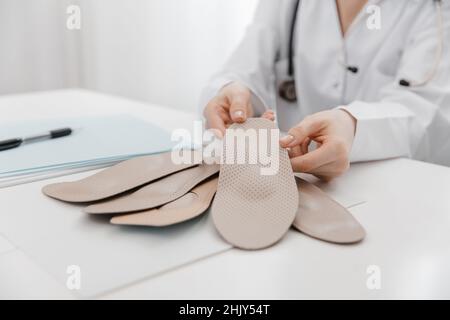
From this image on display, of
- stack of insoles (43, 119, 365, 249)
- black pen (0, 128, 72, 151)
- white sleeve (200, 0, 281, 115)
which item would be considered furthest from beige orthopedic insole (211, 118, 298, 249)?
white sleeve (200, 0, 281, 115)

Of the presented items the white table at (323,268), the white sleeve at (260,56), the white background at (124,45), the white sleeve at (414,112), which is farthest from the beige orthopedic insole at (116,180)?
the white background at (124,45)

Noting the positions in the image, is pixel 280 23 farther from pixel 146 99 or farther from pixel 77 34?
pixel 77 34

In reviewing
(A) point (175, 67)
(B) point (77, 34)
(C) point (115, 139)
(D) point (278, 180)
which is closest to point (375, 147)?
(D) point (278, 180)

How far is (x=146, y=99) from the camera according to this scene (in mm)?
1938

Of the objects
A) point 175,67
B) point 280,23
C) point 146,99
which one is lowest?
point 146,99

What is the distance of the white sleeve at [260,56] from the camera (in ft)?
3.26

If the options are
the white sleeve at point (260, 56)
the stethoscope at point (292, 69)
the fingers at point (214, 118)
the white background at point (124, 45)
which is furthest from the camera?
the white background at point (124, 45)

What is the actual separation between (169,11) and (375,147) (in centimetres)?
131

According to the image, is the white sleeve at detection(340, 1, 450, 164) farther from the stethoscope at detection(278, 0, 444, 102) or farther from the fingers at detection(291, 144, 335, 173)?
the fingers at detection(291, 144, 335, 173)

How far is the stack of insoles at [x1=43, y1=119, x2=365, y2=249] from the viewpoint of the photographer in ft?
1.42

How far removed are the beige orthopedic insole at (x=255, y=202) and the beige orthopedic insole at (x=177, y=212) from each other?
0.01 meters

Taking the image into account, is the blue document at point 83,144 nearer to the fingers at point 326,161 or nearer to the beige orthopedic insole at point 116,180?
the beige orthopedic insole at point 116,180

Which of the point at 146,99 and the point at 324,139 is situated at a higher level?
the point at 324,139

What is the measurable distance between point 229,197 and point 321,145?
16 centimetres
